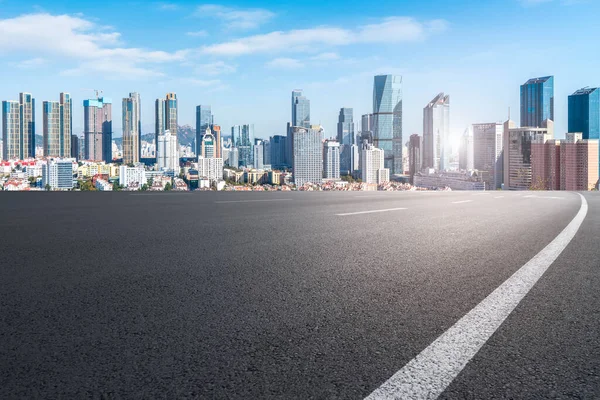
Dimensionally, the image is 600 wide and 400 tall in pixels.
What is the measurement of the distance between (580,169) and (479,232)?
106 meters

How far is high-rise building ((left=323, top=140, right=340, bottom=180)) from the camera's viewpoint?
413 feet

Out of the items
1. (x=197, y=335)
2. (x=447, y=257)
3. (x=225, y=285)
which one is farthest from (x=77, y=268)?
(x=447, y=257)

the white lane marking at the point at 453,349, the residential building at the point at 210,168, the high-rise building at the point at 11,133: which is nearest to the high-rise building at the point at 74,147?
the high-rise building at the point at 11,133

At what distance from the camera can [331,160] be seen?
434ft

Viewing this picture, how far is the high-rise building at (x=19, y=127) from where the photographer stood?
362ft

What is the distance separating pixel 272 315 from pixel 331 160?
426 feet

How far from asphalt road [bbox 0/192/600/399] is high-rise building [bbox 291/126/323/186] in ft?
349

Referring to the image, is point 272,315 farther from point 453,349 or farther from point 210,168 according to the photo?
point 210,168

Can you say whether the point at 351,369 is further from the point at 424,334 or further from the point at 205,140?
the point at 205,140

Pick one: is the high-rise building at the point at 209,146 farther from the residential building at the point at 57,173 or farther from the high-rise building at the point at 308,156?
the residential building at the point at 57,173

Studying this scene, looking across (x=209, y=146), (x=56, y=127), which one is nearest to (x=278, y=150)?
(x=209, y=146)

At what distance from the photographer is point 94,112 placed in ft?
654

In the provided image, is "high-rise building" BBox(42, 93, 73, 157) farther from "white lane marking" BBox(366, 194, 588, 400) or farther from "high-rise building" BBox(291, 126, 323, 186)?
"white lane marking" BBox(366, 194, 588, 400)

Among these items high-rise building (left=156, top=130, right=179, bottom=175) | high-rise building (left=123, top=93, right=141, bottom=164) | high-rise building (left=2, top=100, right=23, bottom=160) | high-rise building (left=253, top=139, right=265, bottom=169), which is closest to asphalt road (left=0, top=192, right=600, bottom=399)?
high-rise building (left=156, top=130, right=179, bottom=175)
